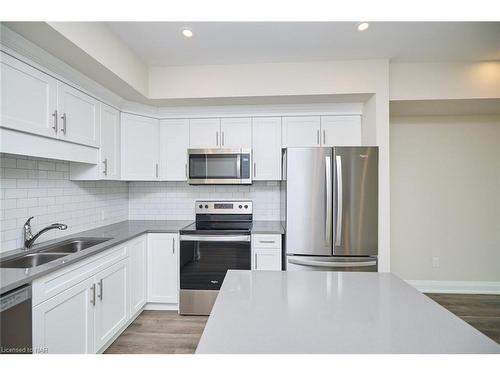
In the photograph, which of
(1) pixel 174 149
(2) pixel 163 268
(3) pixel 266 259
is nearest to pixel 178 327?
(2) pixel 163 268

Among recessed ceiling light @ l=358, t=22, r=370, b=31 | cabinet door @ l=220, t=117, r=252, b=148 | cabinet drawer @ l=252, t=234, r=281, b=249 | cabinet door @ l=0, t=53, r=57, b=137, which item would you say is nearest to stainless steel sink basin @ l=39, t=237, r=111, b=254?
cabinet door @ l=0, t=53, r=57, b=137

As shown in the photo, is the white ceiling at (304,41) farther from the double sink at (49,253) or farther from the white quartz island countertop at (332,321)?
the white quartz island countertop at (332,321)

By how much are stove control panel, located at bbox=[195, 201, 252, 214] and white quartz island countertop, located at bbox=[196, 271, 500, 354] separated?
192 cm

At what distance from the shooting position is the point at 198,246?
2.73m

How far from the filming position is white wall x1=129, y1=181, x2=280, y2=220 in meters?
3.36

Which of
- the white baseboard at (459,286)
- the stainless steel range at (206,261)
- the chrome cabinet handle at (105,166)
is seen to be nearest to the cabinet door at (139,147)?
the chrome cabinet handle at (105,166)

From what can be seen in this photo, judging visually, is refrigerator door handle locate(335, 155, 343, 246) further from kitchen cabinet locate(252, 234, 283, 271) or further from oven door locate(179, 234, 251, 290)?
oven door locate(179, 234, 251, 290)

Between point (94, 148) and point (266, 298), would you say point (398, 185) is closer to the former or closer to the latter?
point (266, 298)

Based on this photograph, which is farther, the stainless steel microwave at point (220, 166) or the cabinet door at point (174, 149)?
the cabinet door at point (174, 149)

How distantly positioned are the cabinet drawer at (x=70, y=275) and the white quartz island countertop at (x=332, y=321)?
3.42 ft

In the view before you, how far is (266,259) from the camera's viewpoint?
2.68 m

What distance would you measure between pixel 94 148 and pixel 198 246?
4.46 feet

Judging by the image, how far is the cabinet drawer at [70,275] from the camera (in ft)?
4.63

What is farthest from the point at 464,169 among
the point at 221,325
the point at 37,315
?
the point at 37,315
